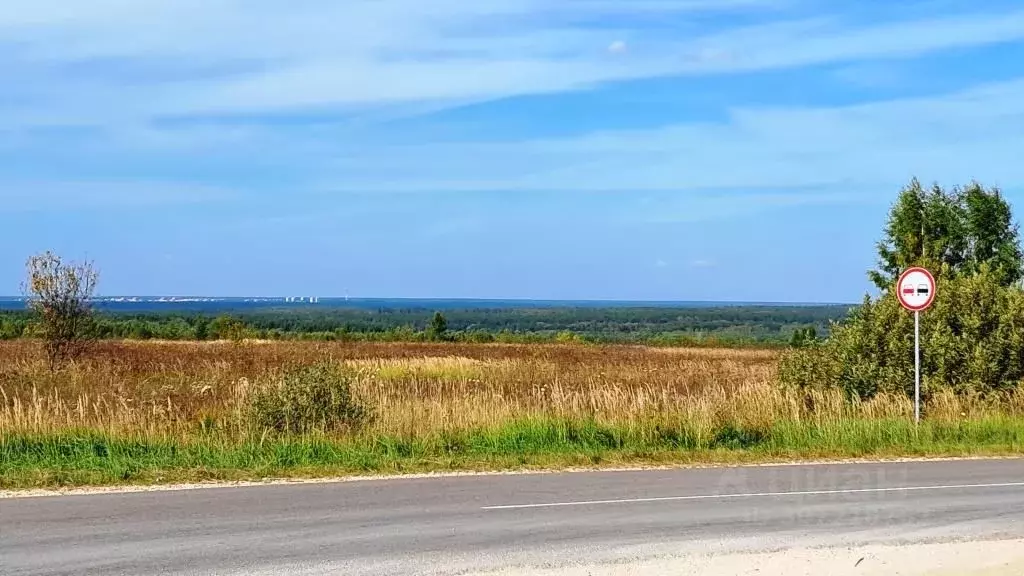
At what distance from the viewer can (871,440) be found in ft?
58.5

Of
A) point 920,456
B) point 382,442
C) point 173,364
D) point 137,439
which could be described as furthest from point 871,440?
point 173,364

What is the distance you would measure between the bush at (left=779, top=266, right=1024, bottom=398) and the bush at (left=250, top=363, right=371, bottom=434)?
428 inches

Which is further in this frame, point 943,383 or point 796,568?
point 943,383

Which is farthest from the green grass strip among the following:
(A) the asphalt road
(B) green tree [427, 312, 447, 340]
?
(B) green tree [427, 312, 447, 340]

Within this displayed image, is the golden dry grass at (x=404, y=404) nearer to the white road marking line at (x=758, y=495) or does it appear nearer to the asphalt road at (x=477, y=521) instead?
the asphalt road at (x=477, y=521)

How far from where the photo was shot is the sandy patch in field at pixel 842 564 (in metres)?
8.39

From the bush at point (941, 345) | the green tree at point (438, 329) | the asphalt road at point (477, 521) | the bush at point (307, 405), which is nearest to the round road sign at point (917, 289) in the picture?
the bush at point (941, 345)

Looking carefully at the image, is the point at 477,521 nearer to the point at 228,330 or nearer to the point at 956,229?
the point at 956,229

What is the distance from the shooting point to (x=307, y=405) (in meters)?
16.7

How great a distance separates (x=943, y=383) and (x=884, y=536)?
12958mm

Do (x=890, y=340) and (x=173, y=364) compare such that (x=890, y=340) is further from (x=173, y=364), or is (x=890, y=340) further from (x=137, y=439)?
(x=173, y=364)

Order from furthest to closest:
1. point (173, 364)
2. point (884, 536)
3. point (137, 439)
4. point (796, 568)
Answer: point (173, 364) < point (137, 439) < point (884, 536) < point (796, 568)

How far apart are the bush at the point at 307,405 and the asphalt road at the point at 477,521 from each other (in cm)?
387

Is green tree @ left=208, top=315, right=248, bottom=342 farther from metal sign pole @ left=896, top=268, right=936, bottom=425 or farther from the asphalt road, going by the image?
the asphalt road
